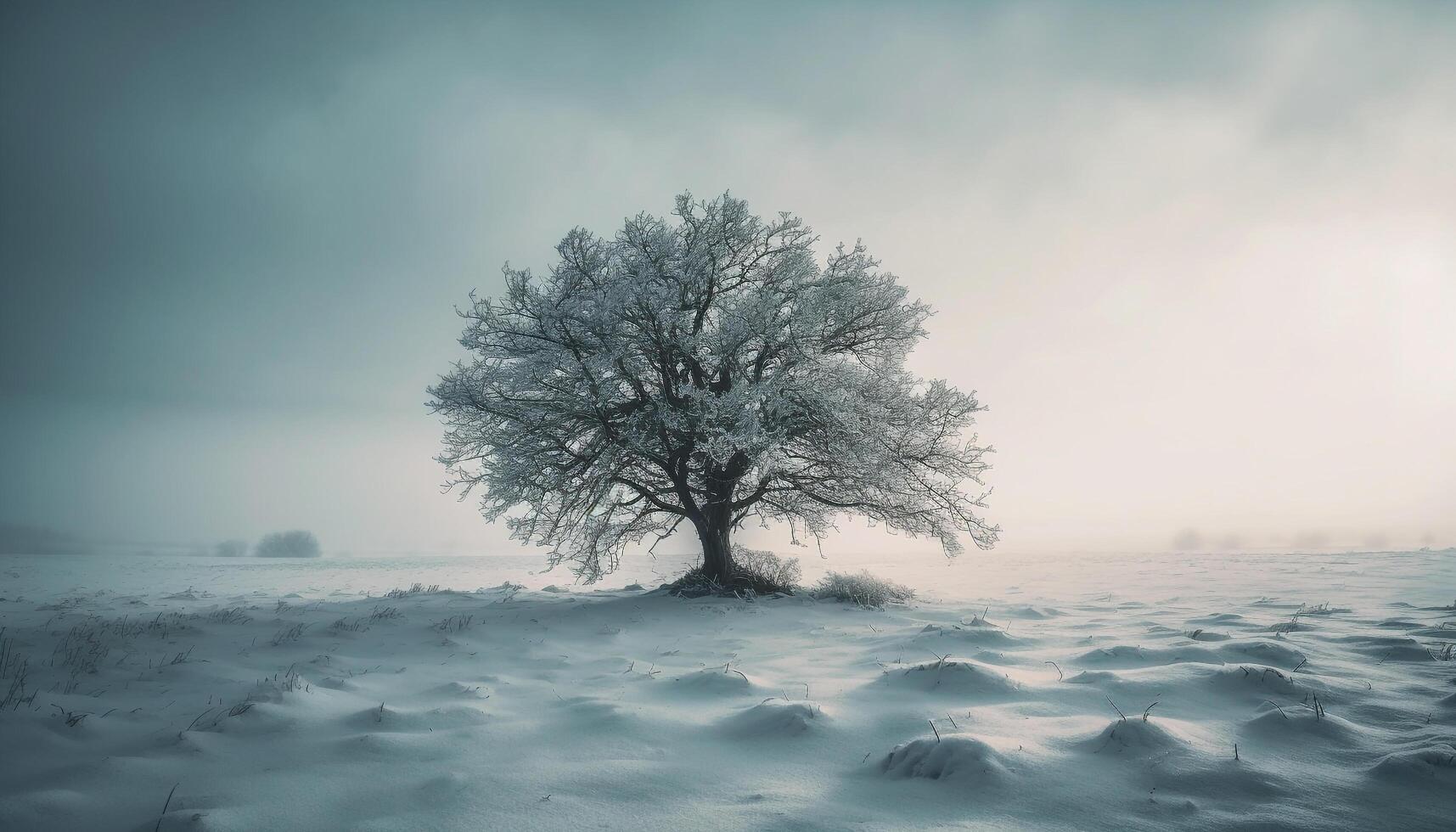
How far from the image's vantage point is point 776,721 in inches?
163

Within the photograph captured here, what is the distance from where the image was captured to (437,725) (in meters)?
4.25

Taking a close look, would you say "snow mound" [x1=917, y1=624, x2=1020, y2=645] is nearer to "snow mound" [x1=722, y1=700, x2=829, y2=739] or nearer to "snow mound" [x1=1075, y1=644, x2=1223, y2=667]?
"snow mound" [x1=1075, y1=644, x2=1223, y2=667]

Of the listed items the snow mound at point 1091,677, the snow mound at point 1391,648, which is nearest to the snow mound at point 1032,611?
the snow mound at point 1391,648

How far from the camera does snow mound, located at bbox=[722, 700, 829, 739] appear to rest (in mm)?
4043

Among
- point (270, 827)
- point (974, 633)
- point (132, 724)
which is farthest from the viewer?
point (974, 633)

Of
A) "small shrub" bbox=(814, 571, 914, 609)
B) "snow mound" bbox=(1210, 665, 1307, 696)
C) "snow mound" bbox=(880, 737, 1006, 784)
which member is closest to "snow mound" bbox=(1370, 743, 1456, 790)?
"snow mound" bbox=(1210, 665, 1307, 696)

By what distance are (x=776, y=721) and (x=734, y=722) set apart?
31 cm

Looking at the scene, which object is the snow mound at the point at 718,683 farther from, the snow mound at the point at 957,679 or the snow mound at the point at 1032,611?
the snow mound at the point at 1032,611

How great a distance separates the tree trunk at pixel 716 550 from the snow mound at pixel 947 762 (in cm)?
972

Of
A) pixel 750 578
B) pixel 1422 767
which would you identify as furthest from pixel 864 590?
pixel 1422 767

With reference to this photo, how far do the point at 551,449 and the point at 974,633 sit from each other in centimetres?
883

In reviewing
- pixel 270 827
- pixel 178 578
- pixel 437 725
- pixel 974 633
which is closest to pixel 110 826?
pixel 270 827

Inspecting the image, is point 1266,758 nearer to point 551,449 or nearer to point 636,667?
point 636,667

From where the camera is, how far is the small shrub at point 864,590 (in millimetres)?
11120
